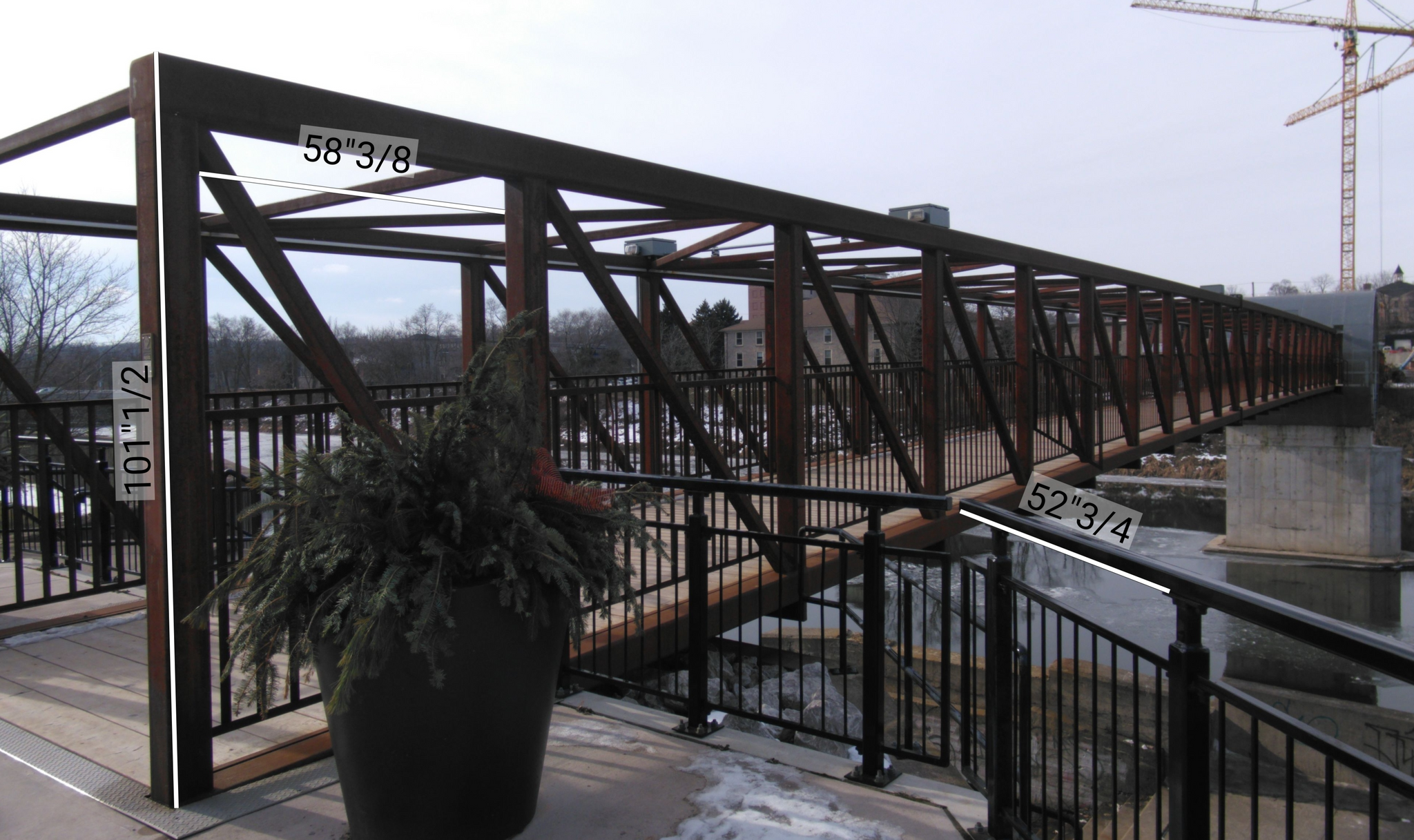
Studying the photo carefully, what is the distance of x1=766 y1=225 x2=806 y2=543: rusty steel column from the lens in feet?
20.0

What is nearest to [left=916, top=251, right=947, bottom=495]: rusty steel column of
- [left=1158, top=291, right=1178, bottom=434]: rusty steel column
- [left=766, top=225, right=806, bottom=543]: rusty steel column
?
[left=766, top=225, right=806, bottom=543]: rusty steel column

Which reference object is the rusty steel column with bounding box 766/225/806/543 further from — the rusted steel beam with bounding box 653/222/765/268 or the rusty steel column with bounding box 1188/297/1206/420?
the rusty steel column with bounding box 1188/297/1206/420

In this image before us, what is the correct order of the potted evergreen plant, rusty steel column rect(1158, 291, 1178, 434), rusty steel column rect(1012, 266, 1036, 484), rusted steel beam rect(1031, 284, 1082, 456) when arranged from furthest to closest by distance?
rusty steel column rect(1158, 291, 1178, 434), rusted steel beam rect(1031, 284, 1082, 456), rusty steel column rect(1012, 266, 1036, 484), the potted evergreen plant

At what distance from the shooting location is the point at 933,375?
26.5 ft

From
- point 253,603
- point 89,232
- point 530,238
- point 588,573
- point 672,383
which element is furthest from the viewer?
point 89,232

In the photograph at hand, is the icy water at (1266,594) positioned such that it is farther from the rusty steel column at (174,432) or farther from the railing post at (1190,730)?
the rusty steel column at (174,432)

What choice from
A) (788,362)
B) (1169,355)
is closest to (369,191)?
(788,362)

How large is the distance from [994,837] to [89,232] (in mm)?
6453

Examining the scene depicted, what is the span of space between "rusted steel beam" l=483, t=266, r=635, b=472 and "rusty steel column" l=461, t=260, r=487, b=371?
0.13 meters

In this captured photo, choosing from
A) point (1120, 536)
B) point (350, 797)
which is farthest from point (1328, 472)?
point (350, 797)

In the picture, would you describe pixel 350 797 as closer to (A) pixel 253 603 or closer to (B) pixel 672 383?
(A) pixel 253 603

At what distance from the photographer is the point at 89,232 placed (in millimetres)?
5906

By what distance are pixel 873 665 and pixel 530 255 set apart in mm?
2461

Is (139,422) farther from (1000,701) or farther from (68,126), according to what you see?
(1000,701)
